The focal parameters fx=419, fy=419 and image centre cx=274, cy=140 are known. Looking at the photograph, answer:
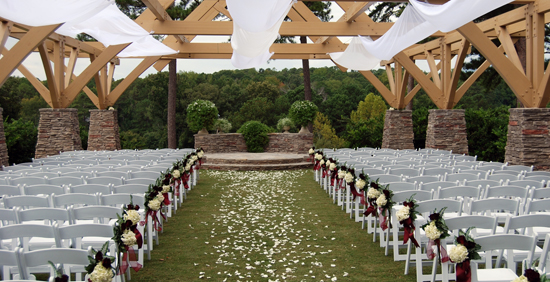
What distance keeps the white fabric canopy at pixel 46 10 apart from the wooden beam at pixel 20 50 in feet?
3.49

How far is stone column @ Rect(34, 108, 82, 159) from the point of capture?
34.1ft

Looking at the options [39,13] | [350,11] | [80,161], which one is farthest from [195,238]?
[350,11]

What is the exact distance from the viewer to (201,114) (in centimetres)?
1446

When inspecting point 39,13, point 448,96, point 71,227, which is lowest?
point 71,227

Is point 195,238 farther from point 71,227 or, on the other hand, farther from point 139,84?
point 139,84

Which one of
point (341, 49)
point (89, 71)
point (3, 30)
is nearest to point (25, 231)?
point (3, 30)

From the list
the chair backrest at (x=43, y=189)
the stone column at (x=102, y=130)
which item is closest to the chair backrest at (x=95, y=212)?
the chair backrest at (x=43, y=189)

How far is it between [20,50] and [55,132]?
4129 mm

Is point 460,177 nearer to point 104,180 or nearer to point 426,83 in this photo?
point 104,180

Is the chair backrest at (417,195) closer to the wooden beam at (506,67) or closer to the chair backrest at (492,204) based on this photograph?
the chair backrest at (492,204)

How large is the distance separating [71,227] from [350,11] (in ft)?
28.0

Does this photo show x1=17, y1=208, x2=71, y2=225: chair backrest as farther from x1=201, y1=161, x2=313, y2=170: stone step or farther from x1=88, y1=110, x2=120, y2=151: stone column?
x1=88, y1=110, x2=120, y2=151: stone column

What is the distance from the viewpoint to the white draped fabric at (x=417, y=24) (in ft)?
18.8

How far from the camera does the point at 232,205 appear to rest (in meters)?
7.09
